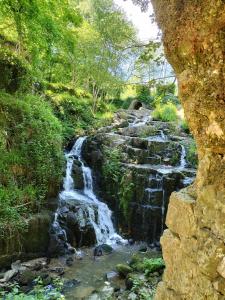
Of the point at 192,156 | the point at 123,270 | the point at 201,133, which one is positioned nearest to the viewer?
the point at 201,133

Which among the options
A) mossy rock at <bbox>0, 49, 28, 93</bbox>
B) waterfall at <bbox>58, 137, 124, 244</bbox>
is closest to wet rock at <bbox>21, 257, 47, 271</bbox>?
waterfall at <bbox>58, 137, 124, 244</bbox>

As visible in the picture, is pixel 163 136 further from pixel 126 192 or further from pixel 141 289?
pixel 141 289

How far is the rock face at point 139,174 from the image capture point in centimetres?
1083

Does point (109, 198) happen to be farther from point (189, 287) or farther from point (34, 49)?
point (189, 287)

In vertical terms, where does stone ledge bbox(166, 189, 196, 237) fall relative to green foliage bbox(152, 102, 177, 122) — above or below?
below

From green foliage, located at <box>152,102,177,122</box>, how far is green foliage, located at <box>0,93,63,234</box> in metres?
8.26

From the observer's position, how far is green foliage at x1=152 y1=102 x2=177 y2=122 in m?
16.8

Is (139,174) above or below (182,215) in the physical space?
below

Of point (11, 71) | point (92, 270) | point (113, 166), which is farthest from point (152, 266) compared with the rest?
point (11, 71)

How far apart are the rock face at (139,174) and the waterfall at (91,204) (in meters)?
0.34

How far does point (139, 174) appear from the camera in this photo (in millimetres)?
11328

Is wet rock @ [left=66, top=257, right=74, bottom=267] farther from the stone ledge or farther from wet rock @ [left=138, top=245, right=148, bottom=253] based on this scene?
the stone ledge

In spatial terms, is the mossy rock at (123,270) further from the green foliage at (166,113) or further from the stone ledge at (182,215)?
the green foliage at (166,113)

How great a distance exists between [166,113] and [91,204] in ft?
26.7
